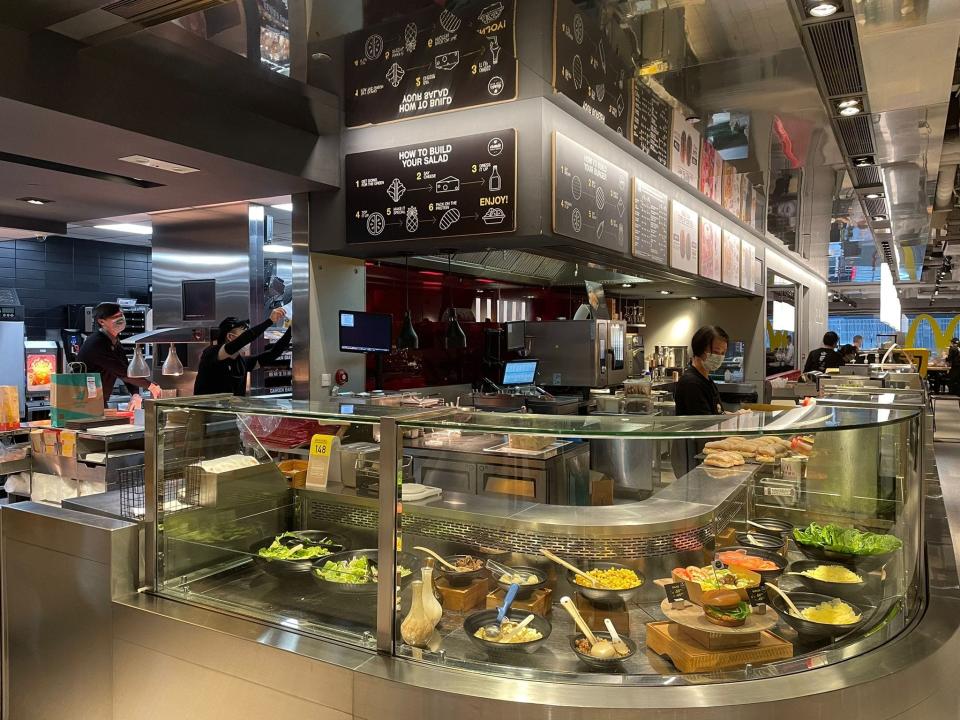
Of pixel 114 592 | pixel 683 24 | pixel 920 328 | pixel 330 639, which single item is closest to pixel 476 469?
pixel 330 639

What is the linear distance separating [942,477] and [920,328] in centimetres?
2948

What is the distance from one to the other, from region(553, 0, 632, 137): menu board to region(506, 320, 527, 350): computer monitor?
9.80 feet

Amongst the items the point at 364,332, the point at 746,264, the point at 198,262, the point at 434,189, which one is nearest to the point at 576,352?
the point at 746,264

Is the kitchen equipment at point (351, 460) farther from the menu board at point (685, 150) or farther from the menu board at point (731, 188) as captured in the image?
the menu board at point (731, 188)

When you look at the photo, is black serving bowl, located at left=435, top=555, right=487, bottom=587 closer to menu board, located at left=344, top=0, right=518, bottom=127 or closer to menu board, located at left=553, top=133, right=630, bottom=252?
menu board, located at left=553, top=133, right=630, bottom=252

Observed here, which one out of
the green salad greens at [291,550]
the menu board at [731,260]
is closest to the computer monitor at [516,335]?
the menu board at [731,260]

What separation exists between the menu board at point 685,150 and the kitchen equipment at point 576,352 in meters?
1.71

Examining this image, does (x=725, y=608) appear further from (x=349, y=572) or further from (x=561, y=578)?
(x=349, y=572)

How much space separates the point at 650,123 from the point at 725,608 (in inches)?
157

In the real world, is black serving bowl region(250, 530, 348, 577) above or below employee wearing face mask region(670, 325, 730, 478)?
below

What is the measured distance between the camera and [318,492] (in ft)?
8.14

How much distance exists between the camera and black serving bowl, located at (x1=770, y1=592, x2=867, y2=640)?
178 centimetres

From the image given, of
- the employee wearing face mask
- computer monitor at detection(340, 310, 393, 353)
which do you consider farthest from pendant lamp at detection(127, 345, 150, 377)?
the employee wearing face mask

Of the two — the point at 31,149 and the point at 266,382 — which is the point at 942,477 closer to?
the point at 266,382
